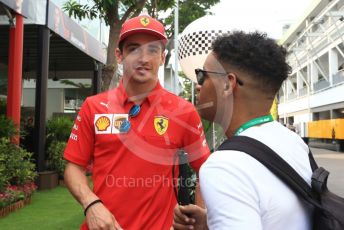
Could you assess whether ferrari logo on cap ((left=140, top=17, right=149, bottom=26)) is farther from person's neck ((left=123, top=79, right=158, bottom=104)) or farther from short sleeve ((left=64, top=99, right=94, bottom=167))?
short sleeve ((left=64, top=99, right=94, bottom=167))

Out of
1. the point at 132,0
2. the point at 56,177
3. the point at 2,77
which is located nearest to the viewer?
the point at 132,0

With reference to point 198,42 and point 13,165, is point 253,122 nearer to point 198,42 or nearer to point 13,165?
point 198,42

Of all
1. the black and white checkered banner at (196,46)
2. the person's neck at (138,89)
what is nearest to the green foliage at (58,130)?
the black and white checkered banner at (196,46)

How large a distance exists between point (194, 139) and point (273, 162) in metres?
0.93

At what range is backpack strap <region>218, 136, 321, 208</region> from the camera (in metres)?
1.34

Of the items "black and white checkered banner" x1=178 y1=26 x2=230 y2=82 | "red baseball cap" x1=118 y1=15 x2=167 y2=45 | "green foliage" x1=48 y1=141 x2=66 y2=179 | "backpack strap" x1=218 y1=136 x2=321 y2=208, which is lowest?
"green foliage" x1=48 y1=141 x2=66 y2=179

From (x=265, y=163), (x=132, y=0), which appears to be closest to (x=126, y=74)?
(x=265, y=163)

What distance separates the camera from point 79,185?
6.79ft

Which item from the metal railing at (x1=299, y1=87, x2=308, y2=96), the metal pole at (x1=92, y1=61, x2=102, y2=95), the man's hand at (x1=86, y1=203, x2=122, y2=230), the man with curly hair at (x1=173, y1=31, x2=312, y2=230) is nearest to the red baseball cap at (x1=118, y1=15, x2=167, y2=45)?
the man with curly hair at (x1=173, y1=31, x2=312, y2=230)

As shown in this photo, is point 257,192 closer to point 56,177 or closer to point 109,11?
point 109,11

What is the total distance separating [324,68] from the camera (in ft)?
135

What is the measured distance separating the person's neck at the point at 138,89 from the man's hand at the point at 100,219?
2.07ft

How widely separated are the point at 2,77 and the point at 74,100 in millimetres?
7942

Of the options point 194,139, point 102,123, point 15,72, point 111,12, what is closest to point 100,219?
point 102,123
